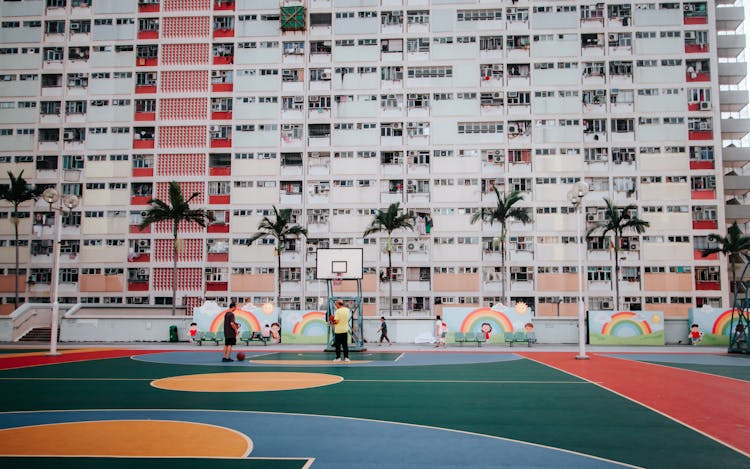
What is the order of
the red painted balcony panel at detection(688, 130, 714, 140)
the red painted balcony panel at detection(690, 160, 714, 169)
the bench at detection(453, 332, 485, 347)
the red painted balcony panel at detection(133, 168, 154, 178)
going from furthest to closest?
the red painted balcony panel at detection(133, 168, 154, 178)
the red painted balcony panel at detection(688, 130, 714, 140)
the red painted balcony panel at detection(690, 160, 714, 169)
the bench at detection(453, 332, 485, 347)

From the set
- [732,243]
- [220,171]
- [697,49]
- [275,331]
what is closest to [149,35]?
[220,171]

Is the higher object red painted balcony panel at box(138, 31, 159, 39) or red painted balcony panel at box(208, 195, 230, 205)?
red painted balcony panel at box(138, 31, 159, 39)

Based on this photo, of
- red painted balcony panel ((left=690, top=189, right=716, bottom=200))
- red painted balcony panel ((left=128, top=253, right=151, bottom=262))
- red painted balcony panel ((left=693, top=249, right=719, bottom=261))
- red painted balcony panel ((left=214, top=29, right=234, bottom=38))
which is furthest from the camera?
red painted balcony panel ((left=214, top=29, right=234, bottom=38))

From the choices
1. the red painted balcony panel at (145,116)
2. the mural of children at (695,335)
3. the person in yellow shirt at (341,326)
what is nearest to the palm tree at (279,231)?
the red painted balcony panel at (145,116)

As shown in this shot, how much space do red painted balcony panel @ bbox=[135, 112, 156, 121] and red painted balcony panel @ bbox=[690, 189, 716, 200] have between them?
5447 centimetres

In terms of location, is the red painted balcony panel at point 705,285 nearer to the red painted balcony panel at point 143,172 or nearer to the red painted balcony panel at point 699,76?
the red painted balcony panel at point 699,76

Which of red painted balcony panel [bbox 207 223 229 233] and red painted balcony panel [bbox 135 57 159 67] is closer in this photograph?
red painted balcony panel [bbox 207 223 229 233]

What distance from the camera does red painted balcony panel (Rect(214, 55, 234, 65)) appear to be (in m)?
61.6

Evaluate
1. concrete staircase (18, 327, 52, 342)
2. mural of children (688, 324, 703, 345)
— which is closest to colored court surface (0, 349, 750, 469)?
mural of children (688, 324, 703, 345)

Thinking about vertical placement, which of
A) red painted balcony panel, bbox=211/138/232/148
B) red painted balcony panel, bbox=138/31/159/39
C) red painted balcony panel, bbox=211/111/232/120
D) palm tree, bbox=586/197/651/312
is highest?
red painted balcony panel, bbox=138/31/159/39

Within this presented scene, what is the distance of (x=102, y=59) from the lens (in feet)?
205

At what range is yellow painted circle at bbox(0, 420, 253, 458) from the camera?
850 cm

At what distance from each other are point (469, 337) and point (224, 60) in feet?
137

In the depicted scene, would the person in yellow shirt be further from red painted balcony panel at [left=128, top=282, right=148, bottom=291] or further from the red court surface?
red painted balcony panel at [left=128, top=282, right=148, bottom=291]
